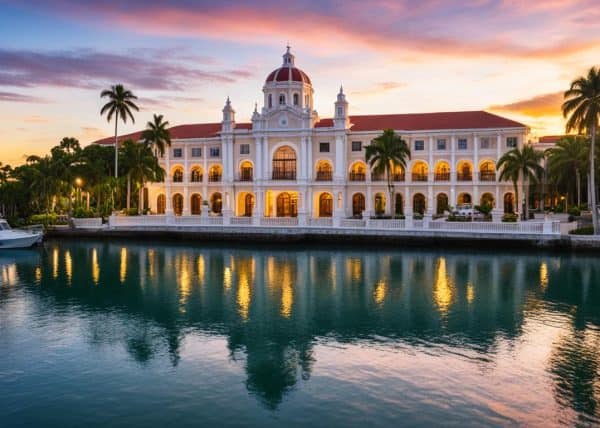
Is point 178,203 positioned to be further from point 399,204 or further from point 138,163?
point 399,204

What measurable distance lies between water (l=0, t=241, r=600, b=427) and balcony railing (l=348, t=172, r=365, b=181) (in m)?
37.5

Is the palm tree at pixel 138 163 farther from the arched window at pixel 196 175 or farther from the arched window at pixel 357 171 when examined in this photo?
the arched window at pixel 357 171

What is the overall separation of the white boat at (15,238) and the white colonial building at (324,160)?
21.7 m

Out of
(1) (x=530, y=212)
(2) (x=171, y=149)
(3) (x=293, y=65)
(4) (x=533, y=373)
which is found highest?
(3) (x=293, y=65)

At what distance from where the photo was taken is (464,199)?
7156 cm

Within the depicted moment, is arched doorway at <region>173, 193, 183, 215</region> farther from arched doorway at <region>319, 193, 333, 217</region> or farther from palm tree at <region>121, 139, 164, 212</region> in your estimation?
arched doorway at <region>319, 193, 333, 217</region>

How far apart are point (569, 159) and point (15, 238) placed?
187 feet

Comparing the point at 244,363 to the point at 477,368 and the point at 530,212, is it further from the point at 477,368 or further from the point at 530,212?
the point at 530,212

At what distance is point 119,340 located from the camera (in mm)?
20578

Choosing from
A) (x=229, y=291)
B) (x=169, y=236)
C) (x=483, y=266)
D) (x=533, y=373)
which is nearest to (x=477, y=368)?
(x=533, y=373)

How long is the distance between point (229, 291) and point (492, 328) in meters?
13.8

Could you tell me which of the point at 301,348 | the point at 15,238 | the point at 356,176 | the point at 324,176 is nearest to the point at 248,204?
the point at 324,176

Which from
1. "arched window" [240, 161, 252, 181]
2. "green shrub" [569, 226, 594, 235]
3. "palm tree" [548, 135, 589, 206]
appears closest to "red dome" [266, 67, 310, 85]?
"arched window" [240, 161, 252, 181]

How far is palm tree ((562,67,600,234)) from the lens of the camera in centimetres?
4666
